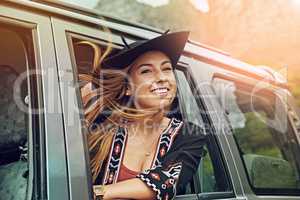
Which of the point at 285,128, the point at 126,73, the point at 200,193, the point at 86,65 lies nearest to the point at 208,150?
the point at 200,193

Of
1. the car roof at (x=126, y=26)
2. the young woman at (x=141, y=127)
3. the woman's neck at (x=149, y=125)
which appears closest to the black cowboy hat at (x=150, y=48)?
the young woman at (x=141, y=127)

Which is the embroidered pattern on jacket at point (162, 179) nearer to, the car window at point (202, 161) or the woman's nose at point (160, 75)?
the car window at point (202, 161)

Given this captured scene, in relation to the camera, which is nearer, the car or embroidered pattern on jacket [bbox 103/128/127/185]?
the car

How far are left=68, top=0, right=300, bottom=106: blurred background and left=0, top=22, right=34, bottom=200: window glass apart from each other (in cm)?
667

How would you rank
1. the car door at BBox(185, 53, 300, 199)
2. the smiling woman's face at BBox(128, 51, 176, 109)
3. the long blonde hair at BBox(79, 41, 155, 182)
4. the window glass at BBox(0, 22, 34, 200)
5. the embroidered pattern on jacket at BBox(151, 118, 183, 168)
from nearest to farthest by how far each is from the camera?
the window glass at BBox(0, 22, 34, 200) → the long blonde hair at BBox(79, 41, 155, 182) → the embroidered pattern on jacket at BBox(151, 118, 183, 168) → the smiling woman's face at BBox(128, 51, 176, 109) → the car door at BBox(185, 53, 300, 199)

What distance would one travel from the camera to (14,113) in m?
1.81

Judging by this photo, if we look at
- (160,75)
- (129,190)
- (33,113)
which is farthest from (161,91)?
(33,113)

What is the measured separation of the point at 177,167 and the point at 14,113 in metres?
0.67

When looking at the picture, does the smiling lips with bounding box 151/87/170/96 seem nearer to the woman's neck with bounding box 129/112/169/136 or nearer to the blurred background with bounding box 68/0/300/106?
the woman's neck with bounding box 129/112/169/136

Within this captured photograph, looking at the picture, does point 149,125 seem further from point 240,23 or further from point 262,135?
point 240,23

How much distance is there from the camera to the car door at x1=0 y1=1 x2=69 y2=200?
141cm

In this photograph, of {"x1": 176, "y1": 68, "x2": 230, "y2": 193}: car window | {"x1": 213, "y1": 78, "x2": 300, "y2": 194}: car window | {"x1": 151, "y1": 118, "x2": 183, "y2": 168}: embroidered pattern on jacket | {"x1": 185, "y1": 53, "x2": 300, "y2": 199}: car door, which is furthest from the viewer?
{"x1": 213, "y1": 78, "x2": 300, "y2": 194}: car window

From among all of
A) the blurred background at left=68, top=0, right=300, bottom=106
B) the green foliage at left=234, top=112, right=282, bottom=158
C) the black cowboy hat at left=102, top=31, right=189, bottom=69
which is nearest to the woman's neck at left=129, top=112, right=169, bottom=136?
the black cowboy hat at left=102, top=31, right=189, bottom=69

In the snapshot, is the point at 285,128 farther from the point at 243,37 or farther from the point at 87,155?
the point at 243,37
